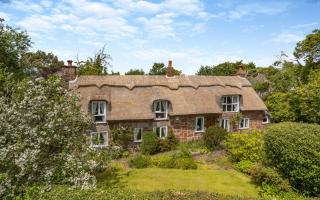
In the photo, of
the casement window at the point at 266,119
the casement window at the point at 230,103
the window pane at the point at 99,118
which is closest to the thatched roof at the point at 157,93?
the casement window at the point at 230,103

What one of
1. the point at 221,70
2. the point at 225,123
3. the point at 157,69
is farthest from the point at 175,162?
the point at 157,69

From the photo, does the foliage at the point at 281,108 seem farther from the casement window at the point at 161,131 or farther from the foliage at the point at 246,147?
the casement window at the point at 161,131

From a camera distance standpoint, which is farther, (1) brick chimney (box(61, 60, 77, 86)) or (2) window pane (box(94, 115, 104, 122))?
(1) brick chimney (box(61, 60, 77, 86))

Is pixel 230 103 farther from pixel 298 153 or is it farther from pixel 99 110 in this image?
pixel 298 153

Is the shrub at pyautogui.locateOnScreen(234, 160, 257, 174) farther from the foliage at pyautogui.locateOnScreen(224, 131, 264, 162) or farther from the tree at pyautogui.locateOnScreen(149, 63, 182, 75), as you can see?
the tree at pyautogui.locateOnScreen(149, 63, 182, 75)

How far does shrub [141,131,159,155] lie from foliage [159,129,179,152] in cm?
70

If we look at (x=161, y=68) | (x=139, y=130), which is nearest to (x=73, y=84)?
(x=139, y=130)

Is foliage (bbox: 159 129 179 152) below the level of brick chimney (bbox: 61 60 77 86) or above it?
below

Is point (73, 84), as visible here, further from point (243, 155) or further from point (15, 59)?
point (243, 155)

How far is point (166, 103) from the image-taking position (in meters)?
31.0

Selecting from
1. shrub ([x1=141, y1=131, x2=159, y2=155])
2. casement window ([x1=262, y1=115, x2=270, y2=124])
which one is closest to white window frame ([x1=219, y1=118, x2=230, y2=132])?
casement window ([x1=262, y1=115, x2=270, y2=124])

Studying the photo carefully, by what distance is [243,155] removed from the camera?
79.5 feet

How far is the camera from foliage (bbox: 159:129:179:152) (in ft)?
95.4

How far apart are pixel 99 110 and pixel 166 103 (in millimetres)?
7190
